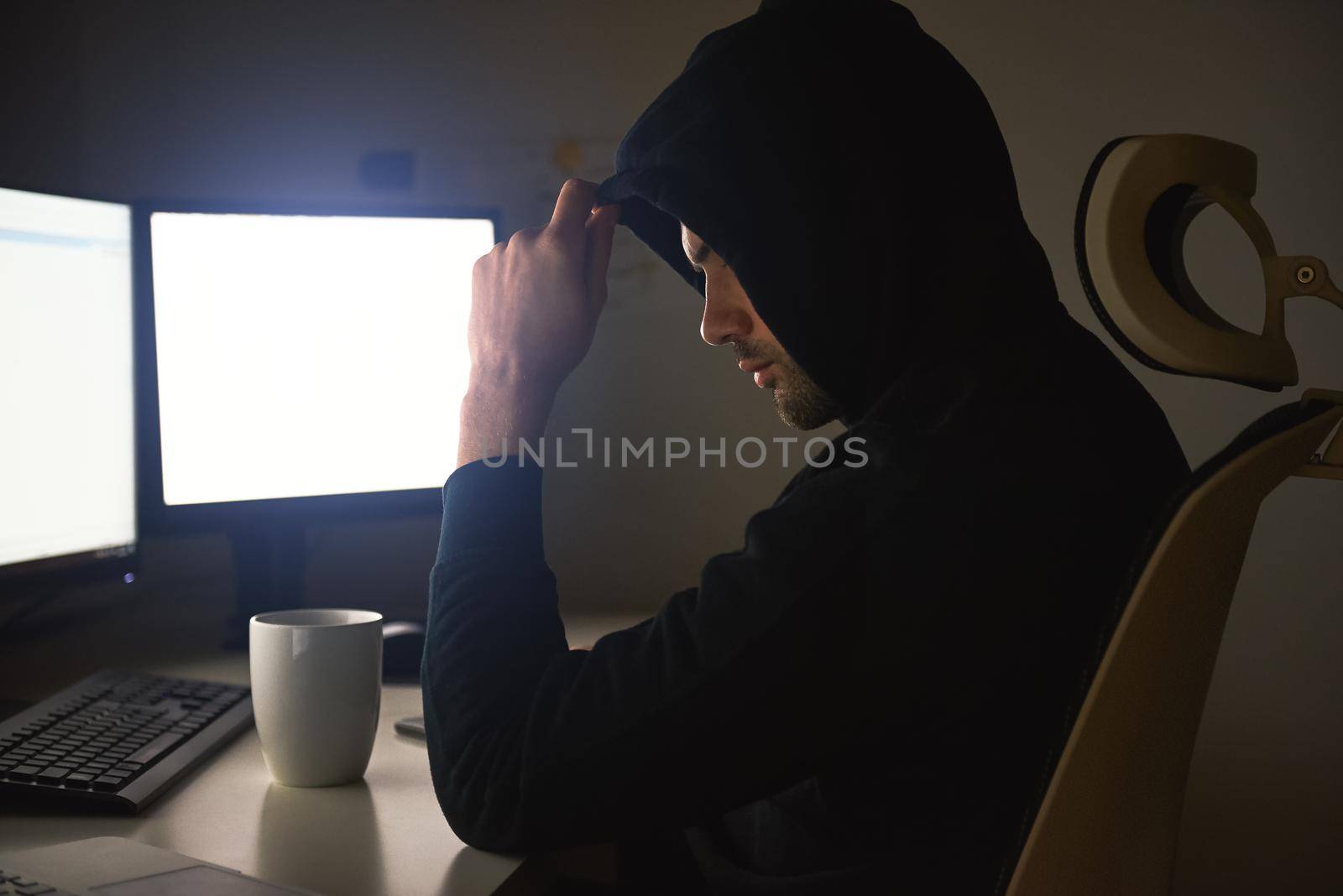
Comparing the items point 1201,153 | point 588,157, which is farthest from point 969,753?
point 588,157

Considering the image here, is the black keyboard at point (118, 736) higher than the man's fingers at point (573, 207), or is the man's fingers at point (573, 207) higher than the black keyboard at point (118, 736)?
the man's fingers at point (573, 207)

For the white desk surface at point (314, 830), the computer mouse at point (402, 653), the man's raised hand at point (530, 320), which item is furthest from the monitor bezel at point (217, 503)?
the man's raised hand at point (530, 320)

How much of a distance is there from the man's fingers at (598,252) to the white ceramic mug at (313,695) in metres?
0.31

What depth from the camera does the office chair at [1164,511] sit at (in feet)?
1.67

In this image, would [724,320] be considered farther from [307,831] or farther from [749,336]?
[307,831]

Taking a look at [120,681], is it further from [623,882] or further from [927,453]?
[927,453]

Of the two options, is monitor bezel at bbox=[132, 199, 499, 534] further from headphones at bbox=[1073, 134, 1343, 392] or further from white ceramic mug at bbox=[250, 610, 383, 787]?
headphones at bbox=[1073, 134, 1343, 392]

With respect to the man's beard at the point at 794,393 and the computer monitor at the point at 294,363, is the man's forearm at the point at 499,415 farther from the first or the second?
the computer monitor at the point at 294,363

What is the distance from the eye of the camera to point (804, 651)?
608mm

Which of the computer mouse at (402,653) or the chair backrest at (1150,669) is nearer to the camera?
the chair backrest at (1150,669)

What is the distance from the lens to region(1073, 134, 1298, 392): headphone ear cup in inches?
21.6

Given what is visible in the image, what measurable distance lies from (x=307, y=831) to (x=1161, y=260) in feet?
2.00

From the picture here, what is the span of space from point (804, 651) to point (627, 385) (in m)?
0.98

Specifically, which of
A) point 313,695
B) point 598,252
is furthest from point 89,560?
point 598,252
